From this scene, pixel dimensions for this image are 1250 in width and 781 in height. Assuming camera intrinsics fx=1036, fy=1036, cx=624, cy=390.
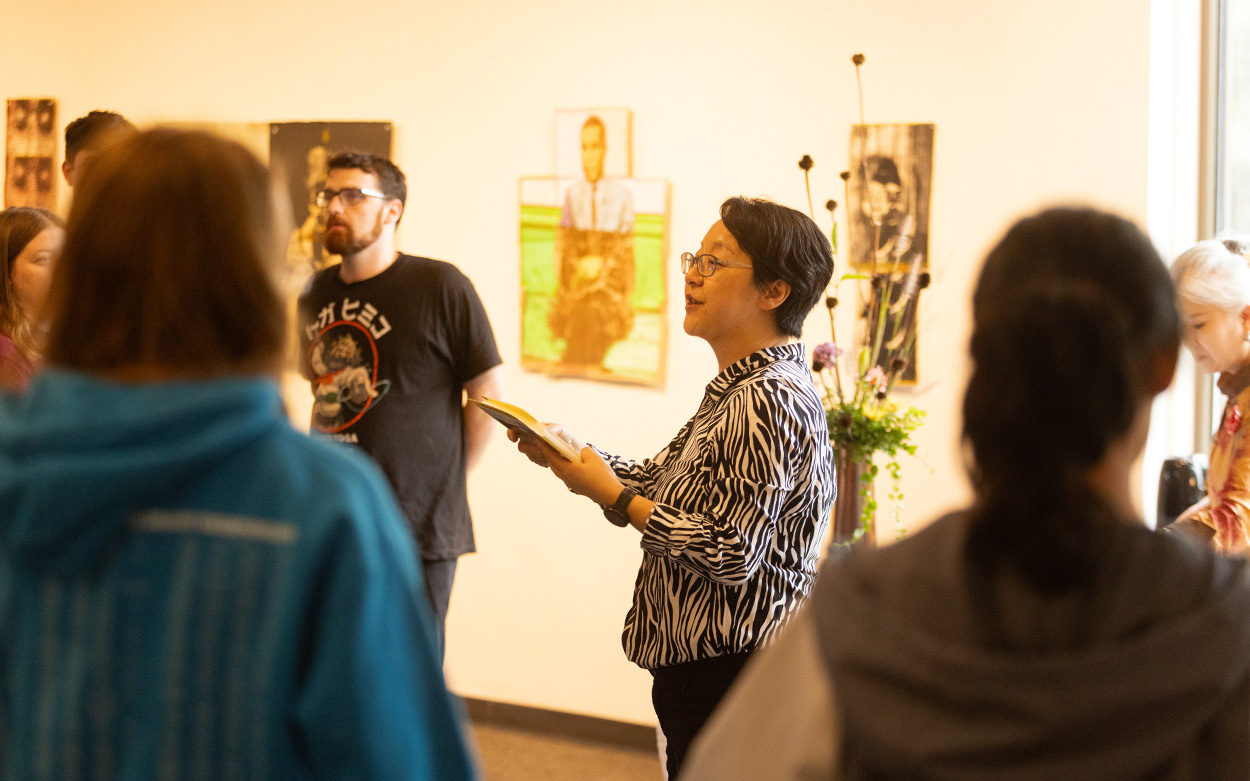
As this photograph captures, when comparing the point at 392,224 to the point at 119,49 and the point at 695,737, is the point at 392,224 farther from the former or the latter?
the point at 119,49

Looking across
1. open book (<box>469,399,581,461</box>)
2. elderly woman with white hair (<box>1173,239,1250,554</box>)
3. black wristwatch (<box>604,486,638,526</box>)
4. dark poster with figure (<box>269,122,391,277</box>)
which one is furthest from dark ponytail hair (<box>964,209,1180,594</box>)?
dark poster with figure (<box>269,122,391,277</box>)

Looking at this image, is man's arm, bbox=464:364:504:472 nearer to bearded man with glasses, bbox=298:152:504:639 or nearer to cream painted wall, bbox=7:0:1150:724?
bearded man with glasses, bbox=298:152:504:639

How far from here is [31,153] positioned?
14.8ft

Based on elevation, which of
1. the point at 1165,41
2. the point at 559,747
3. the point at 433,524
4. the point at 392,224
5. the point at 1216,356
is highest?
the point at 1165,41

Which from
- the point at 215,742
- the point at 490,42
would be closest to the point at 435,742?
the point at 215,742

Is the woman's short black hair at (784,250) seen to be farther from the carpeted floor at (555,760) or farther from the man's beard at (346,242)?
the carpeted floor at (555,760)

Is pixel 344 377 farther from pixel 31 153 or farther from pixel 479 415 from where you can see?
pixel 31 153

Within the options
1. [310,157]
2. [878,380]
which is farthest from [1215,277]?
[310,157]

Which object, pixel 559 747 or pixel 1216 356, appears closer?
pixel 1216 356

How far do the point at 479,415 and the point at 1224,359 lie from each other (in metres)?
1.92

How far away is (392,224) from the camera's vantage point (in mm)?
3096

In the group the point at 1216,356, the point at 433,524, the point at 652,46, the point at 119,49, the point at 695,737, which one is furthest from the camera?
the point at 119,49

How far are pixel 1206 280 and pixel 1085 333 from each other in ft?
5.43

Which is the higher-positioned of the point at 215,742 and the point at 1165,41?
the point at 1165,41
